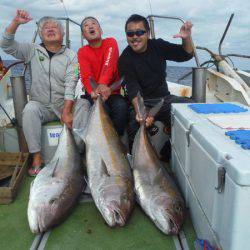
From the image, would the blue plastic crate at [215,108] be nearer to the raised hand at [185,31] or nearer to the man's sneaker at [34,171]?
the raised hand at [185,31]

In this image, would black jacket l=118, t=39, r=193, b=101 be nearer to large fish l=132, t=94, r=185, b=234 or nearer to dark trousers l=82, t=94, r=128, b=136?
dark trousers l=82, t=94, r=128, b=136

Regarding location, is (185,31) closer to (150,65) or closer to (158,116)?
(150,65)

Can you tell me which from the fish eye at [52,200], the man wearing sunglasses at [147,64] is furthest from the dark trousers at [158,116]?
the fish eye at [52,200]

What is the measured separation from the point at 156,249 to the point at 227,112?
4.20 feet

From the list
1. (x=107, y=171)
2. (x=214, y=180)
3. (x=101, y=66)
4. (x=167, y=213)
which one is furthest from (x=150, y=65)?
(x=214, y=180)

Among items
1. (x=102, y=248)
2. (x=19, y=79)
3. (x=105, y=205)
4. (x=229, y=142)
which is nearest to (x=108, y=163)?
(x=105, y=205)

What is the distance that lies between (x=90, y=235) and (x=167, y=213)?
0.67 meters

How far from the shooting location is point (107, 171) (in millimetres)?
3164

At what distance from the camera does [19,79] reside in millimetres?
4324

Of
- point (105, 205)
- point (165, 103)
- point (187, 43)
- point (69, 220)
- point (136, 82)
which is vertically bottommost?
point (69, 220)

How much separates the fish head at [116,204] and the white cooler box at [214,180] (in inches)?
21.3

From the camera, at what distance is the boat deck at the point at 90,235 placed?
260cm

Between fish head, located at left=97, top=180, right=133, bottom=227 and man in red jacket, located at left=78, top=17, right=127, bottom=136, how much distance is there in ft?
4.83

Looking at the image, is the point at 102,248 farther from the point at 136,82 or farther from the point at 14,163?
the point at 136,82
